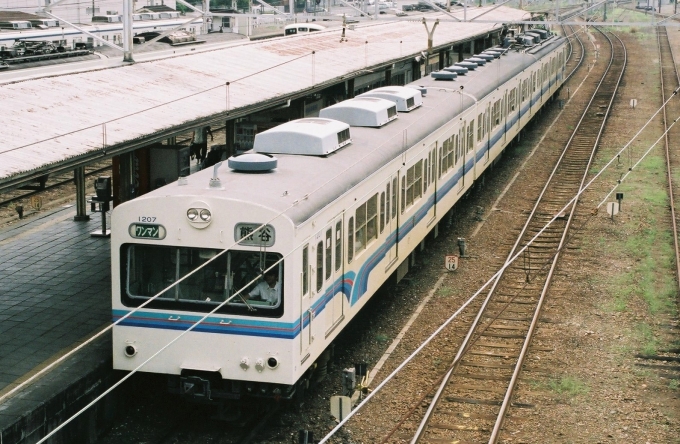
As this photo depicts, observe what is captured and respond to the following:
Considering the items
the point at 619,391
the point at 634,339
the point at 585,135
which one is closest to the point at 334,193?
the point at 619,391

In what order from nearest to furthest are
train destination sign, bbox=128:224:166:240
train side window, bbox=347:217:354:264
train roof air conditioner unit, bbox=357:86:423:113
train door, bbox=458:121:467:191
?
train destination sign, bbox=128:224:166:240
train side window, bbox=347:217:354:264
train roof air conditioner unit, bbox=357:86:423:113
train door, bbox=458:121:467:191

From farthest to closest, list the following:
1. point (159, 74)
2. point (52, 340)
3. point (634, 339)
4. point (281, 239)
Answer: point (159, 74) → point (634, 339) → point (52, 340) → point (281, 239)

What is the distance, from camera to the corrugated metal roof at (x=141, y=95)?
10.5 metres

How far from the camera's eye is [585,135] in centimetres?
3175

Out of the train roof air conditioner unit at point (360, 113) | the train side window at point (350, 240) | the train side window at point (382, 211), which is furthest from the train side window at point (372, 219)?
the train roof air conditioner unit at point (360, 113)

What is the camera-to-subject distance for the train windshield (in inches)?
380

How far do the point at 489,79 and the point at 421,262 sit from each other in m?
7.12

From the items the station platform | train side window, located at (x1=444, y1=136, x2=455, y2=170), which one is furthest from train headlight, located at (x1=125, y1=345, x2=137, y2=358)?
train side window, located at (x1=444, y1=136, x2=455, y2=170)

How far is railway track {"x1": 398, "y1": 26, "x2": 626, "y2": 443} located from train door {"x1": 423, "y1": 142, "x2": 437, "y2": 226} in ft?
4.99

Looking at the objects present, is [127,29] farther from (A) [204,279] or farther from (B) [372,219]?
(A) [204,279]

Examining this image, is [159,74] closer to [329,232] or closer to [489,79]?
[329,232]

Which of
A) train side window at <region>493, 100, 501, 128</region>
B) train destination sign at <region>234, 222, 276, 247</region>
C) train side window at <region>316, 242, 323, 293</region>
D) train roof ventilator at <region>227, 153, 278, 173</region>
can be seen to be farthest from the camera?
train side window at <region>493, 100, 501, 128</region>

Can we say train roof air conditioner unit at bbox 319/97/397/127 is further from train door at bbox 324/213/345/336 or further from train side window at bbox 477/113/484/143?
train side window at bbox 477/113/484/143

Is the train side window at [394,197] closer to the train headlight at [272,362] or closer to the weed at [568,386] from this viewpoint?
the weed at [568,386]
